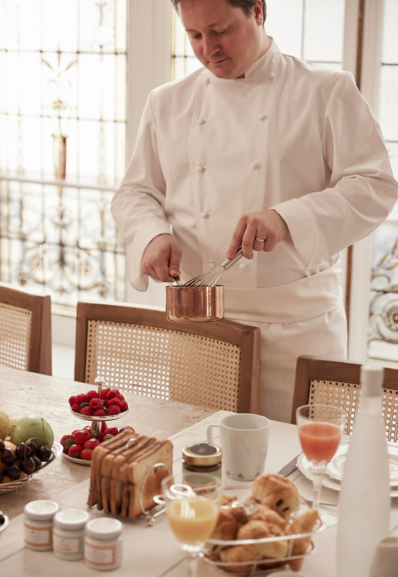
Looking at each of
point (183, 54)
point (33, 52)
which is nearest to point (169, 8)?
point (183, 54)

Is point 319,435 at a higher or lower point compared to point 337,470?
higher

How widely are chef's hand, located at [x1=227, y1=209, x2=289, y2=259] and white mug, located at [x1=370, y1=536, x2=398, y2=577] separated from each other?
0.77 metres

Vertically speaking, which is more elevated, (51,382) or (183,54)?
(183,54)

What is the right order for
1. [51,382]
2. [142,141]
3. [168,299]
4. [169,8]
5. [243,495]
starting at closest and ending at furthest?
1. [243,495]
2. [168,299]
3. [51,382]
4. [142,141]
5. [169,8]

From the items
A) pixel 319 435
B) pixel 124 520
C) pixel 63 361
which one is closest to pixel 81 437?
pixel 124 520

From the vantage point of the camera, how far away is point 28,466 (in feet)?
3.74

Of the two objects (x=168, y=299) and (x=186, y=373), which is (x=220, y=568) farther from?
(x=186, y=373)

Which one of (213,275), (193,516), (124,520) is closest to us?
(193,516)

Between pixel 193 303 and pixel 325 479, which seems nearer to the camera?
pixel 325 479

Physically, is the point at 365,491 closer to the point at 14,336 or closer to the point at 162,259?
the point at 162,259

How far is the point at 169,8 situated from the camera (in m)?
3.37

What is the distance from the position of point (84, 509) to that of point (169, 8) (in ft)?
9.11

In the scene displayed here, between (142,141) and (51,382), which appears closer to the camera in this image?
(51,382)

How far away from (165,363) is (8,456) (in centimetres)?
79
